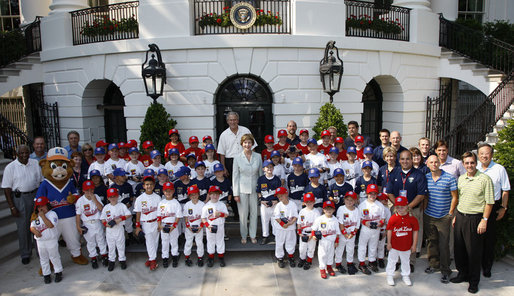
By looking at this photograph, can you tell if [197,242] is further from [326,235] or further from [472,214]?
[472,214]

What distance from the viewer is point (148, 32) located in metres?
9.61

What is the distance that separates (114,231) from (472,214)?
553cm

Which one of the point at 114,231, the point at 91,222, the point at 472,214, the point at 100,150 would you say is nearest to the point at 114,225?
the point at 114,231

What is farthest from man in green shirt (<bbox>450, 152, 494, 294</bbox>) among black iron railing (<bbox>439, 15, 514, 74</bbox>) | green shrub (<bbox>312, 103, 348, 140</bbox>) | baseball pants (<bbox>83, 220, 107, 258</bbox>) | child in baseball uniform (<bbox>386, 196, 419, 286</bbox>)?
black iron railing (<bbox>439, 15, 514, 74</bbox>)

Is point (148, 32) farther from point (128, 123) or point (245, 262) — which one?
point (245, 262)

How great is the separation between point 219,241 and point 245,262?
0.61 meters

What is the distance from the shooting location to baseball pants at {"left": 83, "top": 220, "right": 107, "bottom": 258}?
5.92 m

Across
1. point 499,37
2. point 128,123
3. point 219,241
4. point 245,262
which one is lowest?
point 245,262

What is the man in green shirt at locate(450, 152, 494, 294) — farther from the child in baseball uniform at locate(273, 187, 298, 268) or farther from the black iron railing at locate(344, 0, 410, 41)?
the black iron railing at locate(344, 0, 410, 41)

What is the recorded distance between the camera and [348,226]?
18.4 feet

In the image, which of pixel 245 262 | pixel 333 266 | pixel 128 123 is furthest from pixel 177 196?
pixel 128 123

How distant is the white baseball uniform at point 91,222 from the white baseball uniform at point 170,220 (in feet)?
3.49

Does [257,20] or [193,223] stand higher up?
[257,20]

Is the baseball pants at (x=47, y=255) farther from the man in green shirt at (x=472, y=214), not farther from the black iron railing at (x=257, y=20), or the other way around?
the black iron railing at (x=257, y=20)
